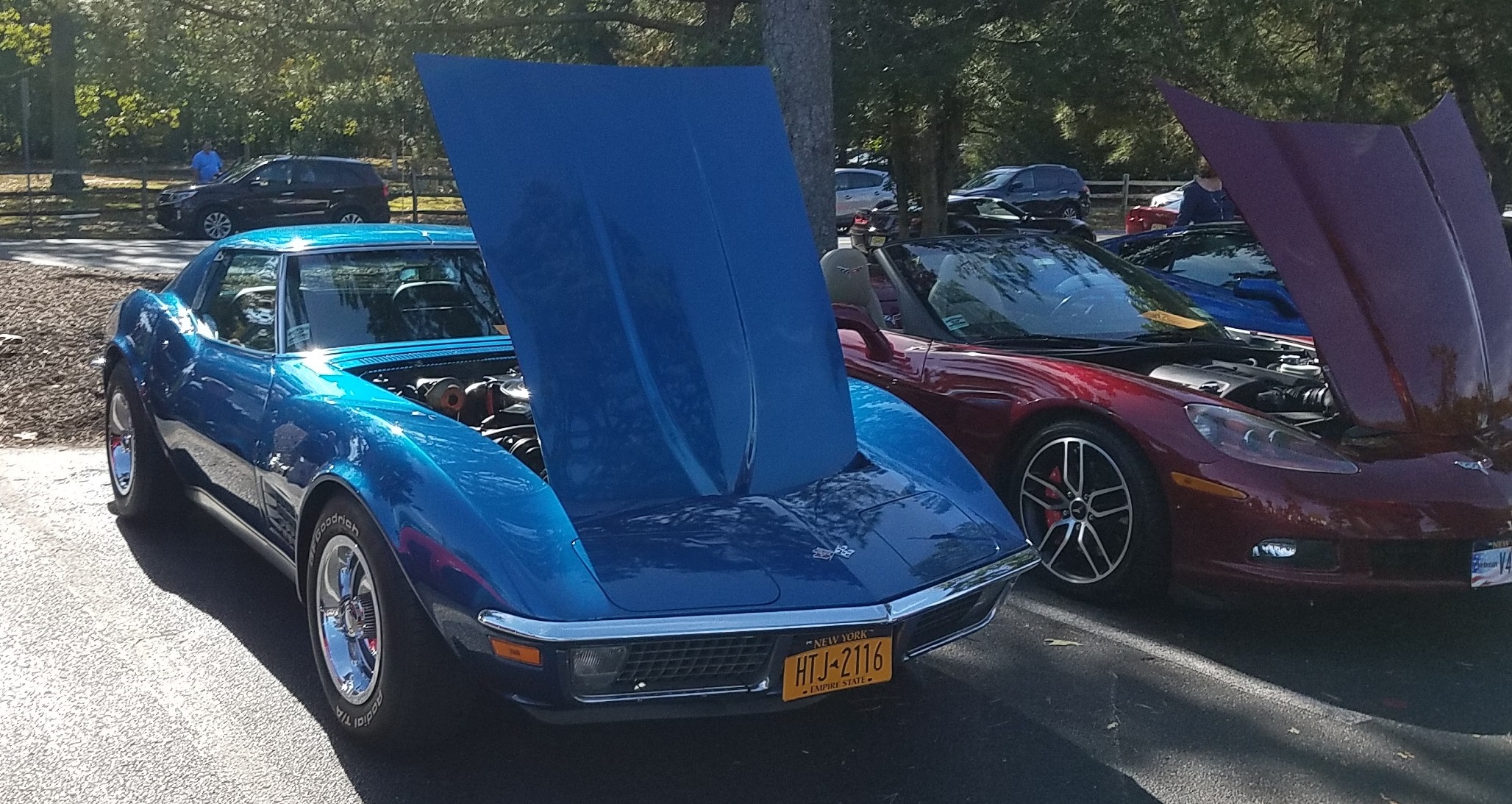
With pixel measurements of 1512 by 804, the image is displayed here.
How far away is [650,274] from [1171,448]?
1.84 meters

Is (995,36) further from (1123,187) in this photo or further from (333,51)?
(1123,187)

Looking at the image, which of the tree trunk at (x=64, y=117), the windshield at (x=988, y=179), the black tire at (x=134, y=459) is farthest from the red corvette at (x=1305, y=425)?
the tree trunk at (x=64, y=117)

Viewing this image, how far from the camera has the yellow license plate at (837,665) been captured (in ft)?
10.2

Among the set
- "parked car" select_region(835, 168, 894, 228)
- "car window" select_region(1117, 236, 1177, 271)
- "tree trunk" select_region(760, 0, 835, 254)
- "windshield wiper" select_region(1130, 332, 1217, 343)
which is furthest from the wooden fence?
"windshield wiper" select_region(1130, 332, 1217, 343)

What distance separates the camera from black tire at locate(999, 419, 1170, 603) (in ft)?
14.5

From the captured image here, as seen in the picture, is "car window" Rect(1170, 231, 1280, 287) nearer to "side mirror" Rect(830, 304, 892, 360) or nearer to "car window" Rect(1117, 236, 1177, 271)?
"car window" Rect(1117, 236, 1177, 271)

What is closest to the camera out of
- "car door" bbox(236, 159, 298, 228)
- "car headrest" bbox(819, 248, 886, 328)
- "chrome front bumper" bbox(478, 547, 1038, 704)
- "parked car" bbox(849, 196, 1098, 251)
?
"chrome front bumper" bbox(478, 547, 1038, 704)

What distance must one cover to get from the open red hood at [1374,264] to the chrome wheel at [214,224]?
2064cm

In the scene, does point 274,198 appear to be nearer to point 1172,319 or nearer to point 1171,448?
point 1172,319

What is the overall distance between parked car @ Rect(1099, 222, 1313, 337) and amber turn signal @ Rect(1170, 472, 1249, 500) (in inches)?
142

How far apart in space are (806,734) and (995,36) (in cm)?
886

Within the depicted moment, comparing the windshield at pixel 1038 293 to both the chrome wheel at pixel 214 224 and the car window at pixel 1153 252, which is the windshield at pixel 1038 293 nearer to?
the car window at pixel 1153 252

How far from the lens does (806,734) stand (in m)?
3.62

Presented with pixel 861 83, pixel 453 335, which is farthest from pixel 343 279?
pixel 861 83
